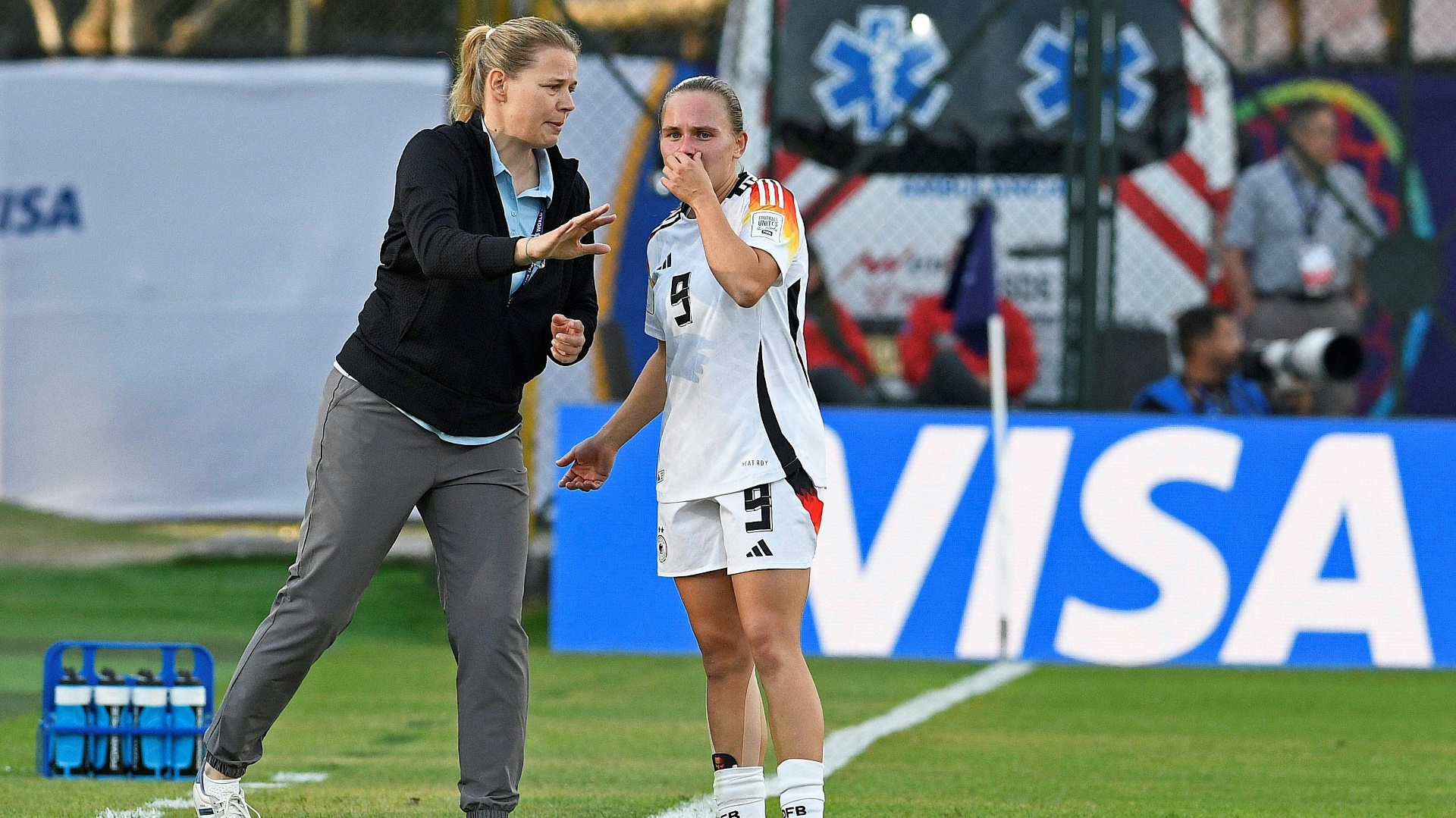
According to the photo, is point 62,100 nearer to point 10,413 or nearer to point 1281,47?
point 10,413

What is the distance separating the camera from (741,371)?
4.41 meters

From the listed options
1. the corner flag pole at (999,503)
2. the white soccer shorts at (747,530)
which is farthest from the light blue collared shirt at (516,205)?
the corner flag pole at (999,503)

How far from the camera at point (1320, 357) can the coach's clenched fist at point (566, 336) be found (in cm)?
566

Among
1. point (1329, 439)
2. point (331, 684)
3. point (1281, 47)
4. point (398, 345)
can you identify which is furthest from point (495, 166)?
point (1281, 47)

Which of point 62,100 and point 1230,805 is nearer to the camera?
point 1230,805

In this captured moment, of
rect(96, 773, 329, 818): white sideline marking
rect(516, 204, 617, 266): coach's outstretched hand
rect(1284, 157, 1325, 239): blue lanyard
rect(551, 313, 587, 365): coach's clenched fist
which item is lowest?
rect(96, 773, 329, 818): white sideline marking

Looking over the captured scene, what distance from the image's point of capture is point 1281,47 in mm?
12156

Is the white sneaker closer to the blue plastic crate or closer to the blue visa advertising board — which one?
the blue plastic crate

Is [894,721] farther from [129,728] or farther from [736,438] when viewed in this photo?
[736,438]

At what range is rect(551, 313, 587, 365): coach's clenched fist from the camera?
14.1 ft

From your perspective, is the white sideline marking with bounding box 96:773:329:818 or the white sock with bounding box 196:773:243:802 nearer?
the white sock with bounding box 196:773:243:802

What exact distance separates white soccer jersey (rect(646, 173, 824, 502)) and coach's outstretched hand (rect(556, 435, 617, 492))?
8.3 inches

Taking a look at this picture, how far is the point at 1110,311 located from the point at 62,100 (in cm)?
732

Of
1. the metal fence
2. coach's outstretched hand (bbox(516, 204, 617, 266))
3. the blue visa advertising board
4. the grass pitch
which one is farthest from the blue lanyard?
coach's outstretched hand (bbox(516, 204, 617, 266))
